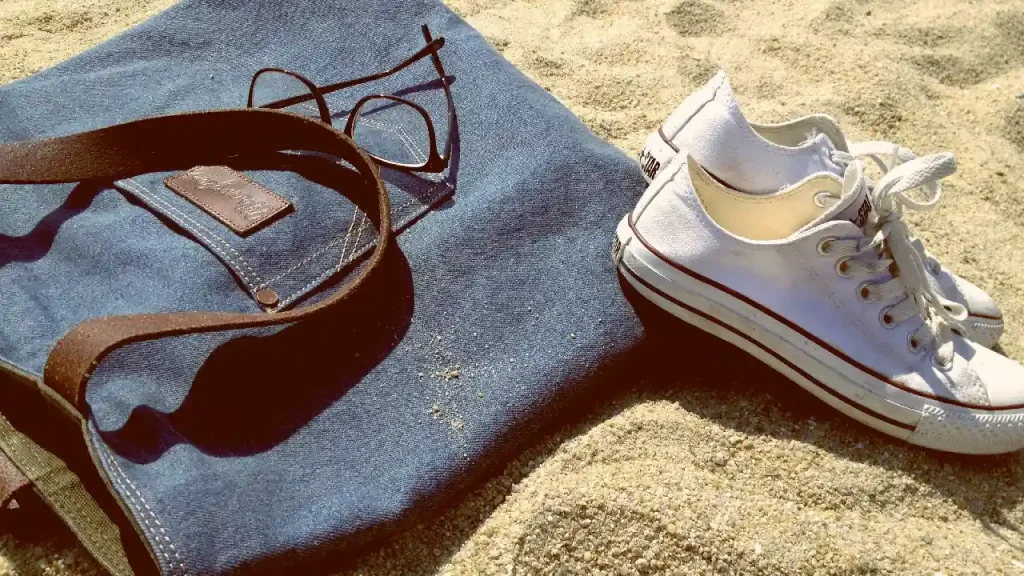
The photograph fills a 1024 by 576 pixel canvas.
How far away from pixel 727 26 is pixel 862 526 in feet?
4.24

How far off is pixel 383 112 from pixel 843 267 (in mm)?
715

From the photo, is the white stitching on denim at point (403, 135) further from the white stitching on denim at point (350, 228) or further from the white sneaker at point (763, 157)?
the white sneaker at point (763, 157)

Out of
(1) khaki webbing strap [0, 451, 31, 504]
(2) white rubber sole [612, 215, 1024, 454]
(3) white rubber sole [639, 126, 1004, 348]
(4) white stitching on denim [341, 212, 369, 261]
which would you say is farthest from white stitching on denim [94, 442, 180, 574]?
(3) white rubber sole [639, 126, 1004, 348]

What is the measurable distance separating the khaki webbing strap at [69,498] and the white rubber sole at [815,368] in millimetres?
702

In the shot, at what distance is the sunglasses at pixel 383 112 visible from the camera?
112 centimetres

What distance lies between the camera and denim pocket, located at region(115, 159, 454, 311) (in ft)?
3.17

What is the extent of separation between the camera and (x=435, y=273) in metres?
1.03

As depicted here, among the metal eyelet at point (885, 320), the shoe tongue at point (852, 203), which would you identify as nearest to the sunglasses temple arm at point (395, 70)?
the shoe tongue at point (852, 203)

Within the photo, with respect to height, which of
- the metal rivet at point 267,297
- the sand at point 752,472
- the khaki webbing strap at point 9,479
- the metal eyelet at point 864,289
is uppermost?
the metal rivet at point 267,297

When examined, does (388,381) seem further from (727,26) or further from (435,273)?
(727,26)

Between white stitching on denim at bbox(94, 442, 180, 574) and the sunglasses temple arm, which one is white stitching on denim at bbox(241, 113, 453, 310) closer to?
the sunglasses temple arm

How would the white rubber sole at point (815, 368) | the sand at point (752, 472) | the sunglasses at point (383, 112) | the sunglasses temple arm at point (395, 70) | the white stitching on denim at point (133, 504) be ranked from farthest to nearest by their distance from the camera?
the sunglasses temple arm at point (395, 70)
the sunglasses at point (383, 112)
the white rubber sole at point (815, 368)
the sand at point (752, 472)
the white stitching on denim at point (133, 504)

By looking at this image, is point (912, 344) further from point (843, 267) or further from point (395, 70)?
point (395, 70)

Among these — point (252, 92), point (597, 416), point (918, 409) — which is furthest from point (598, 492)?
point (252, 92)
